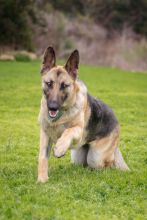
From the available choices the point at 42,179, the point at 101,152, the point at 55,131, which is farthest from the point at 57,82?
the point at 101,152

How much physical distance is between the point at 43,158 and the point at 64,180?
0.50 meters

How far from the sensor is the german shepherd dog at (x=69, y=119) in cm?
793

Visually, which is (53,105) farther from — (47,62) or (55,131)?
(47,62)

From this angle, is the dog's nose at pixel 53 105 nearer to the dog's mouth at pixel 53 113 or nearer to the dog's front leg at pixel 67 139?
the dog's mouth at pixel 53 113

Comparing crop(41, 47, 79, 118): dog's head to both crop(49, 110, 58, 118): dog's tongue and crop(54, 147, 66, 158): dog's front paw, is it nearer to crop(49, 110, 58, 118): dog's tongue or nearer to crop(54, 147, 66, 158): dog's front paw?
crop(49, 110, 58, 118): dog's tongue

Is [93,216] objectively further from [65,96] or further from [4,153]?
[4,153]

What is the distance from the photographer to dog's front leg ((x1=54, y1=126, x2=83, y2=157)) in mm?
7664

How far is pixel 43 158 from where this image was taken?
8.23 metres

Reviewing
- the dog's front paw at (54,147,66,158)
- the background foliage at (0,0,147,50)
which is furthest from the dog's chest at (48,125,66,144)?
the background foliage at (0,0,147,50)

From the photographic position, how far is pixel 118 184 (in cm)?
805

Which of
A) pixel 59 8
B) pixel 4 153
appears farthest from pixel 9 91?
pixel 59 8

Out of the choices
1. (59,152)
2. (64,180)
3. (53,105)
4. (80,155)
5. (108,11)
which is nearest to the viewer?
(59,152)

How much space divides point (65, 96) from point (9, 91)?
45.7ft


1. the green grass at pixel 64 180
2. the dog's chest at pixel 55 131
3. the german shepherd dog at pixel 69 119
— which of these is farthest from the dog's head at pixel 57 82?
the green grass at pixel 64 180
